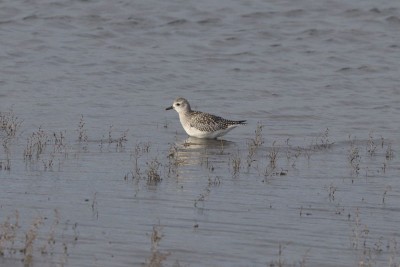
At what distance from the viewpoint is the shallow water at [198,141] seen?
944 cm

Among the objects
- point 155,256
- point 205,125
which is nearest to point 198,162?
point 205,125

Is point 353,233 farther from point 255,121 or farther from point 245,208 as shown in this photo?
point 255,121

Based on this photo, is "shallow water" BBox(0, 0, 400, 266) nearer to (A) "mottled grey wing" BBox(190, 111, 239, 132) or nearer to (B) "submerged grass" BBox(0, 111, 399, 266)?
(B) "submerged grass" BBox(0, 111, 399, 266)

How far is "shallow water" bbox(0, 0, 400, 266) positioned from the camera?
944 cm

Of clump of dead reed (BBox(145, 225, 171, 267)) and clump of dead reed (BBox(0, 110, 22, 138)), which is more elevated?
clump of dead reed (BBox(0, 110, 22, 138))

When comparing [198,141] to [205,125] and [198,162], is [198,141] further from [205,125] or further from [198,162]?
[198,162]

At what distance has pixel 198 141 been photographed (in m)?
16.6

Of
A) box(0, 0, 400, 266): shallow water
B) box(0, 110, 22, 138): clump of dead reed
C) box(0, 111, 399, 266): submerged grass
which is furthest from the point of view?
box(0, 110, 22, 138): clump of dead reed

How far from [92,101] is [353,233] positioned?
9.85 metres

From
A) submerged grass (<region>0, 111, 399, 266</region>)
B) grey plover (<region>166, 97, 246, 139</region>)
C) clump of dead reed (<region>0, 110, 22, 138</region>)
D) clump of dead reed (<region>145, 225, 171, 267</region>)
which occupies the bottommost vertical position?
clump of dead reed (<region>145, 225, 171, 267</region>)

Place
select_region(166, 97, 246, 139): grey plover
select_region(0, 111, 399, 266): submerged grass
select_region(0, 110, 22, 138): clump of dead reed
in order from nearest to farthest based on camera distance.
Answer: select_region(0, 111, 399, 266): submerged grass < select_region(0, 110, 22, 138): clump of dead reed < select_region(166, 97, 246, 139): grey plover

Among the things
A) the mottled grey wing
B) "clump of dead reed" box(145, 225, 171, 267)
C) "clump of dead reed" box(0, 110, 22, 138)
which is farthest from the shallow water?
the mottled grey wing

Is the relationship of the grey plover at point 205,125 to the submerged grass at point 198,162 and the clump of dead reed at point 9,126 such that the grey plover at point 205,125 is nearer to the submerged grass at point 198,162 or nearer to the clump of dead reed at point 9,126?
the submerged grass at point 198,162

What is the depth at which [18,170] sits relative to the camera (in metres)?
12.4
